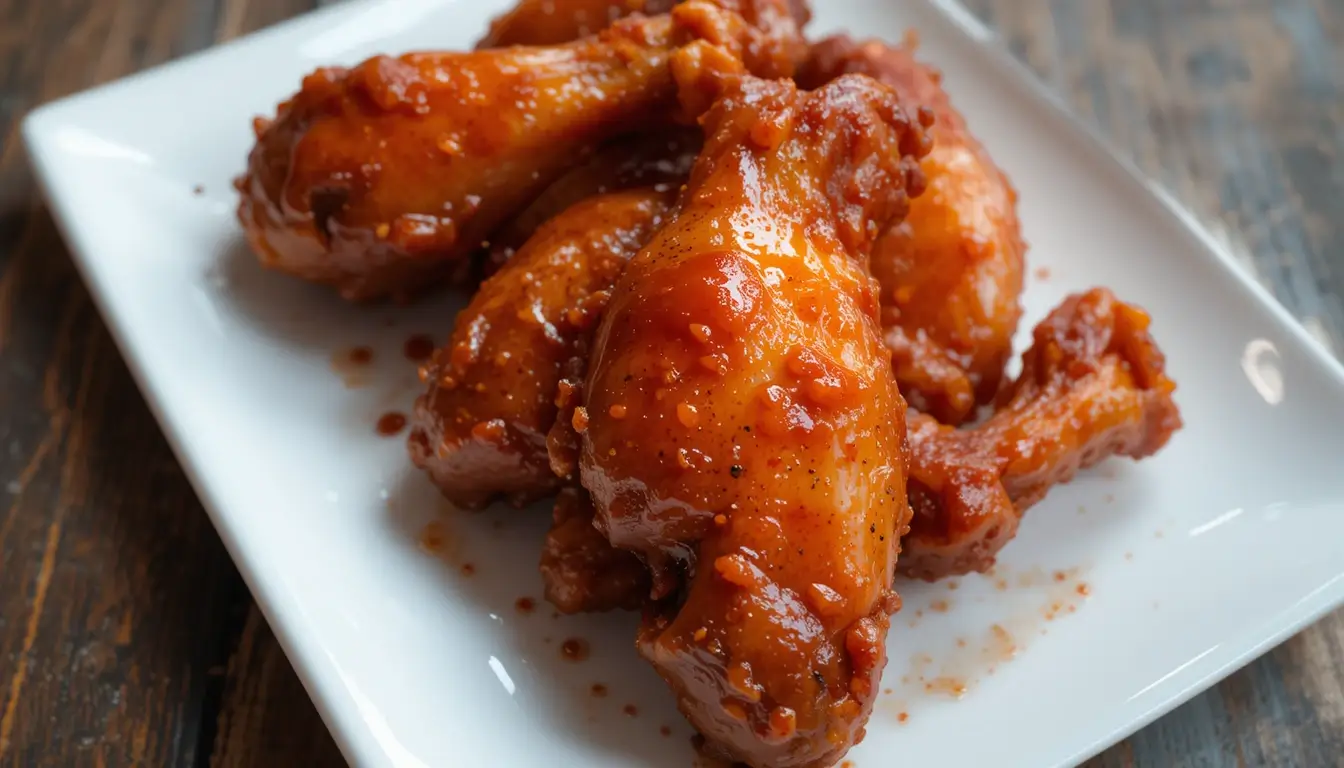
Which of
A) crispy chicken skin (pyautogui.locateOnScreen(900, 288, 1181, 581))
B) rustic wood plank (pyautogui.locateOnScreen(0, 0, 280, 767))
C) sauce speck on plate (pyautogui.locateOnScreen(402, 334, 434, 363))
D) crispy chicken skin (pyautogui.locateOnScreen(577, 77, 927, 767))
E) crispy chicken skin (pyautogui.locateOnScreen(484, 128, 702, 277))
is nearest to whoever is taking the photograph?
crispy chicken skin (pyautogui.locateOnScreen(577, 77, 927, 767))

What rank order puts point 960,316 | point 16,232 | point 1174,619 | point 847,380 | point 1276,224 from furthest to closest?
point 1276,224
point 16,232
point 960,316
point 1174,619
point 847,380

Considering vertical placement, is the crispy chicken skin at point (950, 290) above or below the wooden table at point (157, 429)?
above

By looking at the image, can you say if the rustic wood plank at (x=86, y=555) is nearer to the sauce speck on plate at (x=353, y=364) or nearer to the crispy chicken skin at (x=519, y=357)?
the sauce speck on plate at (x=353, y=364)

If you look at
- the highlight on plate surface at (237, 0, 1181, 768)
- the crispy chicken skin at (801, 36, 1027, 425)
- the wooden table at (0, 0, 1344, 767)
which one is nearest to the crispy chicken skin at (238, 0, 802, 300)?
the highlight on plate surface at (237, 0, 1181, 768)

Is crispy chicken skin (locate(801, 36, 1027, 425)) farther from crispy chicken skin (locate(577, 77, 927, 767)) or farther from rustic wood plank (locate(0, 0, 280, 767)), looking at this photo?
rustic wood plank (locate(0, 0, 280, 767))

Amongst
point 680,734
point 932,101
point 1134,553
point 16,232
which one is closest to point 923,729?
point 680,734

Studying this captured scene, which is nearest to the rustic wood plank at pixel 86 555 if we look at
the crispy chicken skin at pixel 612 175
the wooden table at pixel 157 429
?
the wooden table at pixel 157 429

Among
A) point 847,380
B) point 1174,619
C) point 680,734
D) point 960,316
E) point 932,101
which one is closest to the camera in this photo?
point 847,380

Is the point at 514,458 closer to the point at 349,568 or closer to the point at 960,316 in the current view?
the point at 349,568
